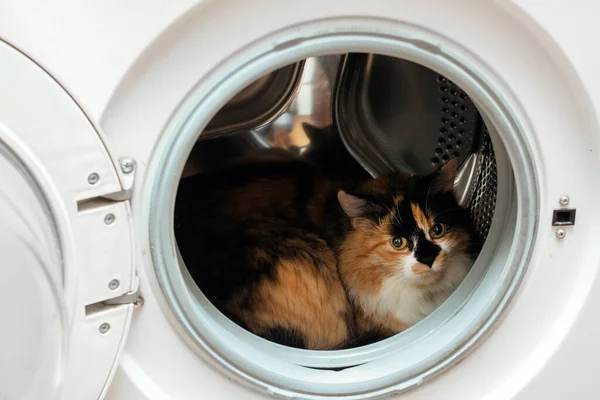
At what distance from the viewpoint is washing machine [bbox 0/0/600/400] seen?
68 centimetres

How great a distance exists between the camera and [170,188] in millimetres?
791

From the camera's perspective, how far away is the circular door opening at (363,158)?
32.2 inches

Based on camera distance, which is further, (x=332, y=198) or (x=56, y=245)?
(x=332, y=198)

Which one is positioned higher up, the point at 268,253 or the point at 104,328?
the point at 268,253

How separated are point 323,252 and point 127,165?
0.61 m

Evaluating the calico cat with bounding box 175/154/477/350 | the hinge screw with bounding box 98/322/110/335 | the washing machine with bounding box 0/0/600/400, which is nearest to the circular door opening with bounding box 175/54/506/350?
the calico cat with bounding box 175/154/477/350

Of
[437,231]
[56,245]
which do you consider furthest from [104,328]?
[437,231]

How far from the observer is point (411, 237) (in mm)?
1193

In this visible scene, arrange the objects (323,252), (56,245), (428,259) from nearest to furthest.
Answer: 1. (56,245)
2. (428,259)
3. (323,252)

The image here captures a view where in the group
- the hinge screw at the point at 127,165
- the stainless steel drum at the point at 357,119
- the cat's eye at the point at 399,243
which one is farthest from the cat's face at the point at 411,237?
the hinge screw at the point at 127,165

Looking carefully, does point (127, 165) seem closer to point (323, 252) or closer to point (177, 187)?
point (177, 187)

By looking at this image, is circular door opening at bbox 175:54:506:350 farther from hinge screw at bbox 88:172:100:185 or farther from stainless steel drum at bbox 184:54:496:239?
hinge screw at bbox 88:172:100:185

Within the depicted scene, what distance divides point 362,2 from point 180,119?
11.8 inches

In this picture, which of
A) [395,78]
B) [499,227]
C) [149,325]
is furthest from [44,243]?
[395,78]
